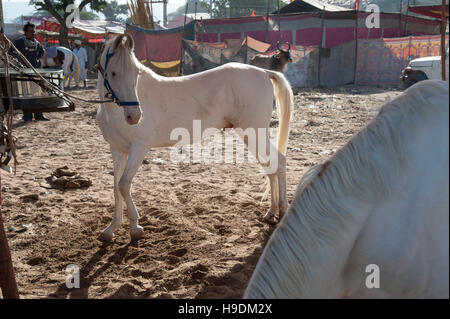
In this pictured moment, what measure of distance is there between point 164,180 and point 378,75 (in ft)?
45.5

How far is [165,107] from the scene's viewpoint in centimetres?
368

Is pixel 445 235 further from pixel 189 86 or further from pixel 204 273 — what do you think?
pixel 189 86

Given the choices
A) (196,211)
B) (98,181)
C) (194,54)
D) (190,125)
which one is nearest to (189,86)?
(190,125)

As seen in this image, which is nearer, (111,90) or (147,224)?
(111,90)

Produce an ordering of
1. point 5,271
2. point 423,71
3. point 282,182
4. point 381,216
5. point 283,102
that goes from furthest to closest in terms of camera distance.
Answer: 1. point 423,71
2. point 283,102
3. point 282,182
4. point 5,271
5. point 381,216

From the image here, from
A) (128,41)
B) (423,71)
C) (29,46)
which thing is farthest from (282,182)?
(423,71)

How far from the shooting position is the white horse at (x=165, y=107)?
313 cm

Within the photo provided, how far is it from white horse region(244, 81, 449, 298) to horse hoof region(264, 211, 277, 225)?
256 cm

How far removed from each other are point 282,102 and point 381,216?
119 inches

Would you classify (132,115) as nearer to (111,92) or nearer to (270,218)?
(111,92)

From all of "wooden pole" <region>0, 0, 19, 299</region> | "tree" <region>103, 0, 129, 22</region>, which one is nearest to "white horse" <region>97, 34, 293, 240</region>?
"wooden pole" <region>0, 0, 19, 299</region>

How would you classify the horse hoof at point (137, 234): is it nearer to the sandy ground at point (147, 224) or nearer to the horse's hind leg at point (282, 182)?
the sandy ground at point (147, 224)

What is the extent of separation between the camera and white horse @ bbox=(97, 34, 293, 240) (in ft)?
10.3

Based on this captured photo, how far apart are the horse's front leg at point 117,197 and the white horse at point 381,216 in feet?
8.55
